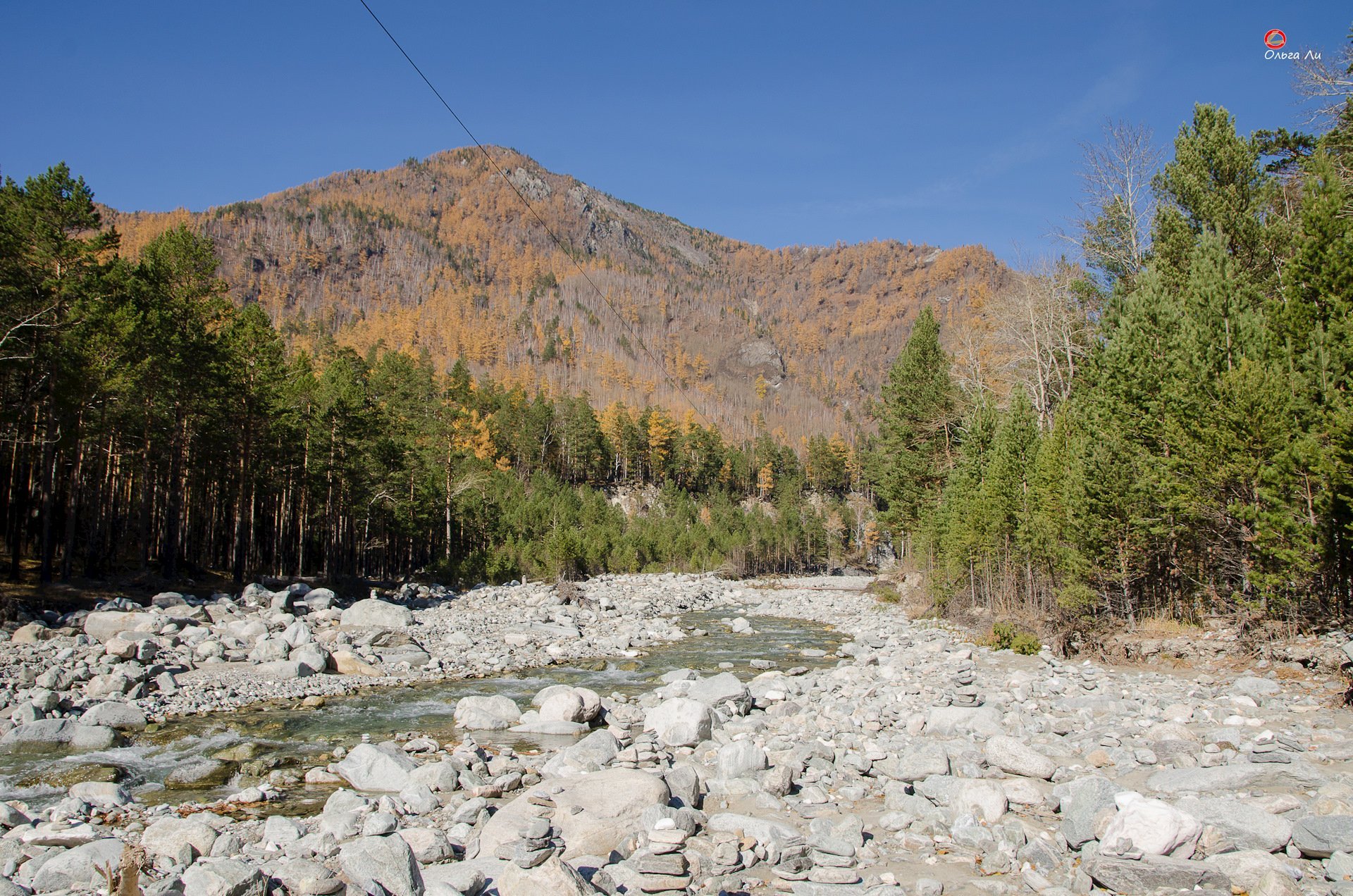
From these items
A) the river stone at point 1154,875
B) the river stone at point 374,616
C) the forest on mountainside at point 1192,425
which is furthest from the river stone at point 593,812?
the river stone at point 374,616

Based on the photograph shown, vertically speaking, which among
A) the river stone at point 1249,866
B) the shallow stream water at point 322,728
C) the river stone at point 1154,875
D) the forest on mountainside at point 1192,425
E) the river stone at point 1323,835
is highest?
the forest on mountainside at point 1192,425

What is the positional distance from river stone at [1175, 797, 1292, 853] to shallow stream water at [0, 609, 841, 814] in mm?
8835

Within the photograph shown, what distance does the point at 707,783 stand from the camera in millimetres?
9453

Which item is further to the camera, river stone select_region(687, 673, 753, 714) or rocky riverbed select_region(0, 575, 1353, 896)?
river stone select_region(687, 673, 753, 714)

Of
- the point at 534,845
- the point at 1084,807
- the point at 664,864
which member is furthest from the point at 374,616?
the point at 1084,807

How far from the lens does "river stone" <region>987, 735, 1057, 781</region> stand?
8805 millimetres

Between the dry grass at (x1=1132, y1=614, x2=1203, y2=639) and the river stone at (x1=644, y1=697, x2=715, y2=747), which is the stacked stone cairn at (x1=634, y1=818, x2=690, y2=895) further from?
the dry grass at (x1=1132, y1=614, x2=1203, y2=639)

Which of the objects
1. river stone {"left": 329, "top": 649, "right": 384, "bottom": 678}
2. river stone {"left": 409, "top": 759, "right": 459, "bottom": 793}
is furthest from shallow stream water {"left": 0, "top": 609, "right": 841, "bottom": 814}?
river stone {"left": 329, "top": 649, "right": 384, "bottom": 678}

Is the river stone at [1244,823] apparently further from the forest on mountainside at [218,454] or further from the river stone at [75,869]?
the forest on mountainside at [218,454]

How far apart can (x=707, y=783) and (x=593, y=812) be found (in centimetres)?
237

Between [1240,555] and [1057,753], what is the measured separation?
29.2ft

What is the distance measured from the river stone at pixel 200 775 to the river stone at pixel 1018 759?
10.4 m

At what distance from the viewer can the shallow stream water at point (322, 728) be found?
9719mm

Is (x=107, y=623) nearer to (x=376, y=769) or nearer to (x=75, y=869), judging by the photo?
(x=376, y=769)
